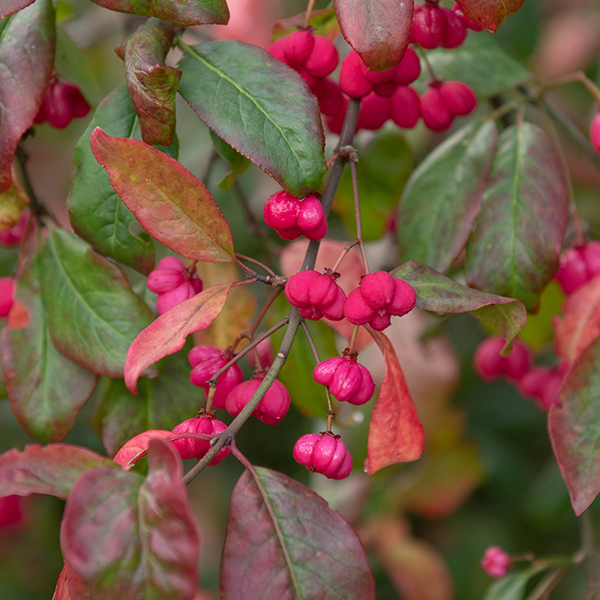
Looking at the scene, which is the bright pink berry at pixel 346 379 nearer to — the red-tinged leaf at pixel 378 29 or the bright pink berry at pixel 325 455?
the bright pink berry at pixel 325 455

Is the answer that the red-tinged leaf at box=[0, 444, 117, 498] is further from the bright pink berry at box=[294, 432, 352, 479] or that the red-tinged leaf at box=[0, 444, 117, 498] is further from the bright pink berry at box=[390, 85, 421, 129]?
the bright pink berry at box=[390, 85, 421, 129]

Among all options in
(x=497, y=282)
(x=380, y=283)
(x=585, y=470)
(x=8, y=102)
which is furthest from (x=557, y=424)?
(x=8, y=102)

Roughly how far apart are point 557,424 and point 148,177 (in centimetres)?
51

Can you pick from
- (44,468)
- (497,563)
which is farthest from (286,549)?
(497,563)

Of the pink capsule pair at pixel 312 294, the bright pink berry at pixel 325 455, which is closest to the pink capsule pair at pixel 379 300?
the pink capsule pair at pixel 312 294

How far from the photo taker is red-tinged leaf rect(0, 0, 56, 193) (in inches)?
25.7

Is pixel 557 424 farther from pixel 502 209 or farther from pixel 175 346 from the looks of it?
pixel 175 346

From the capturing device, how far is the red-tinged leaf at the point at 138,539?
1.48 feet

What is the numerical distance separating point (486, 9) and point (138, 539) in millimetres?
548

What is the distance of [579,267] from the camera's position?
3.01ft

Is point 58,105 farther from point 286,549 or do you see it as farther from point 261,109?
point 286,549

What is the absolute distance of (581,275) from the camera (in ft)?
3.00

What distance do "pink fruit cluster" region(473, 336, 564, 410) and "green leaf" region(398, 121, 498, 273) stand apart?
320mm

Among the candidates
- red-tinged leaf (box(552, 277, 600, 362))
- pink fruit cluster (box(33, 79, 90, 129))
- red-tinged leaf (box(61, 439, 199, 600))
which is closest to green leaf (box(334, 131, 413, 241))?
red-tinged leaf (box(552, 277, 600, 362))
